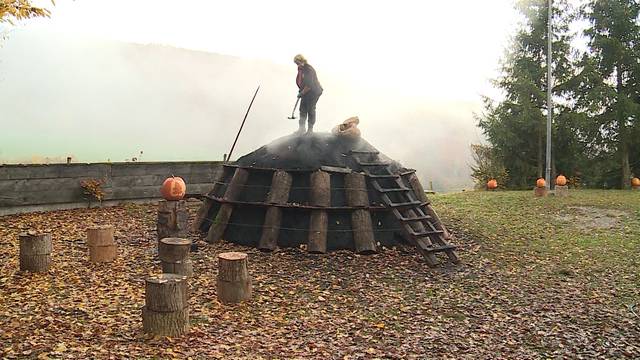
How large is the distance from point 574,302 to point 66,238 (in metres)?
11.6

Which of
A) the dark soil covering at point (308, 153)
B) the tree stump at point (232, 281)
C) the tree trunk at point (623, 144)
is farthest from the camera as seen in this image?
the tree trunk at point (623, 144)

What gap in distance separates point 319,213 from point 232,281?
3.95m

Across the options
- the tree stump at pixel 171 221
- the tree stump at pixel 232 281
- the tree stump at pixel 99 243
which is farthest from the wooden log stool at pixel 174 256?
the tree stump at pixel 99 243

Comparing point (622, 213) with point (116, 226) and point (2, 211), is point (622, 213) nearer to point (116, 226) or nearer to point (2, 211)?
point (116, 226)

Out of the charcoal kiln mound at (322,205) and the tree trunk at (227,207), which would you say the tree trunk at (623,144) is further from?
the tree trunk at (227,207)

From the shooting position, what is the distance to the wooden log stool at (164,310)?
24.2 ft

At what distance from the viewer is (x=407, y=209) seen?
1309cm

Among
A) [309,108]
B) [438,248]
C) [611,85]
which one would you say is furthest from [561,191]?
[309,108]

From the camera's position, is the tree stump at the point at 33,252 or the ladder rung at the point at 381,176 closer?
the tree stump at the point at 33,252

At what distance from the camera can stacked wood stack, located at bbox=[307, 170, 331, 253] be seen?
1223cm

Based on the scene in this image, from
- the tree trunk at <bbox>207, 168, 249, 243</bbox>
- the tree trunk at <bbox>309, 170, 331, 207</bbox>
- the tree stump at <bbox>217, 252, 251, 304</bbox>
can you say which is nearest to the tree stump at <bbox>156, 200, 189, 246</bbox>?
the tree trunk at <bbox>207, 168, 249, 243</bbox>

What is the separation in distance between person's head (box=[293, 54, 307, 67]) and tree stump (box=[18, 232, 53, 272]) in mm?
7434

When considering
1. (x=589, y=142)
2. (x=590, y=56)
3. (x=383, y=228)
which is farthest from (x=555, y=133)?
(x=383, y=228)

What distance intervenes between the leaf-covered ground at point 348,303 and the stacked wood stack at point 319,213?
12.1 inches
